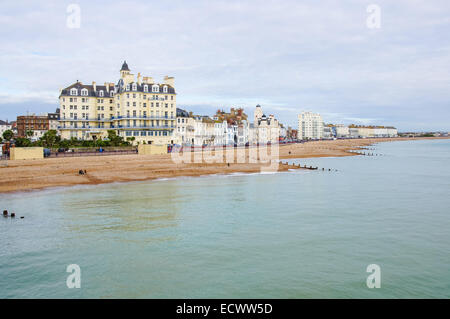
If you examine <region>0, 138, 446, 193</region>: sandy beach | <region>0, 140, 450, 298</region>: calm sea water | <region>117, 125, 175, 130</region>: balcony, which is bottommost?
<region>0, 140, 450, 298</region>: calm sea water

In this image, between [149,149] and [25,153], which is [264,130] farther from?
[25,153]

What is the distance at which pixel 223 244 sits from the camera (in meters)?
16.4

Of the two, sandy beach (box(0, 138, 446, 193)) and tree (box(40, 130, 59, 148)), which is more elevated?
tree (box(40, 130, 59, 148))

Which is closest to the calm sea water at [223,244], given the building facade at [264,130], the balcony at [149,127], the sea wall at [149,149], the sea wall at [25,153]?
the sea wall at [25,153]

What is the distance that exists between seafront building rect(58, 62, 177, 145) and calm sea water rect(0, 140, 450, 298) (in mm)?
51675

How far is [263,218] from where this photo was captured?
21.4 meters

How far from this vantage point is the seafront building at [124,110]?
7900 cm

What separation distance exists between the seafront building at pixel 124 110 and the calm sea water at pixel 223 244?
5167 centimetres

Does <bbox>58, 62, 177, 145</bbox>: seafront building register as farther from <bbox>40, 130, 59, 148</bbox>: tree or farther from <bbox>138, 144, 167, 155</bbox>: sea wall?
<bbox>40, 130, 59, 148</bbox>: tree

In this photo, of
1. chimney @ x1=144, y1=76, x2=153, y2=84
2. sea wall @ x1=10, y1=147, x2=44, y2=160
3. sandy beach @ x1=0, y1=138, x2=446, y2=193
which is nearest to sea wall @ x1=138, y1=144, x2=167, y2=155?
sandy beach @ x1=0, y1=138, x2=446, y2=193

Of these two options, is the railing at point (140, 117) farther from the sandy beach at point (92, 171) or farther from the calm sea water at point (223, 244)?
the calm sea water at point (223, 244)

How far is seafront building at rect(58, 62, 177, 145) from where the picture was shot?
259 ft

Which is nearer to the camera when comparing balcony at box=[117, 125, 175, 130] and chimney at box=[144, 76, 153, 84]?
balcony at box=[117, 125, 175, 130]
